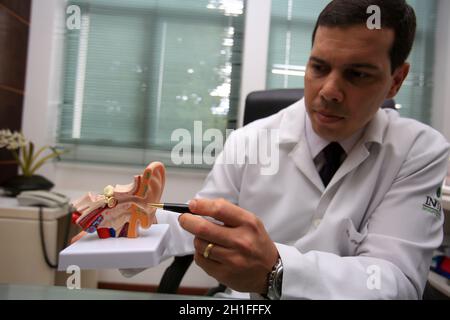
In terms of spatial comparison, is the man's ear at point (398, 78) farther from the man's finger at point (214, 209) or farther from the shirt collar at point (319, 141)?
the man's finger at point (214, 209)

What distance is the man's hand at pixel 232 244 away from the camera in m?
0.30

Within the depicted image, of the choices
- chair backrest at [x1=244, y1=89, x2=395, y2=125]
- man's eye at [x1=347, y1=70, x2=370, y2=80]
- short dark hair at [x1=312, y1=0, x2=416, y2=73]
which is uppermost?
short dark hair at [x1=312, y1=0, x2=416, y2=73]

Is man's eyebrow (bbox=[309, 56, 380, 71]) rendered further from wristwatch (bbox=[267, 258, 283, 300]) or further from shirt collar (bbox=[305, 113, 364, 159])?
wristwatch (bbox=[267, 258, 283, 300])

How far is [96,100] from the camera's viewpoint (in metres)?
0.37

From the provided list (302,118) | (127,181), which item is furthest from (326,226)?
(127,181)

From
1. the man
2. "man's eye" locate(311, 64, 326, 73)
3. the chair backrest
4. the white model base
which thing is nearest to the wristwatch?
the man

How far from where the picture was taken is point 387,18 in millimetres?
320

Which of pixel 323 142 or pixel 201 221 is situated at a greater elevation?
pixel 323 142

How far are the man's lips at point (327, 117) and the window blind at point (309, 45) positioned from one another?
2.2 inches

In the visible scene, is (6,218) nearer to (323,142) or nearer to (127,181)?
(127,181)

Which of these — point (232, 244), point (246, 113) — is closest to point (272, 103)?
point (246, 113)

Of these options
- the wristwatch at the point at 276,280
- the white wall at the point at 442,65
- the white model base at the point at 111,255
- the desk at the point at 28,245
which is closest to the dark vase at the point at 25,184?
the desk at the point at 28,245

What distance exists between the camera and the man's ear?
361mm

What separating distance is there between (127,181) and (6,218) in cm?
17
